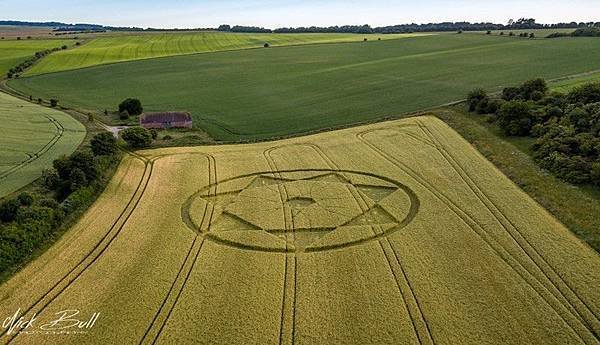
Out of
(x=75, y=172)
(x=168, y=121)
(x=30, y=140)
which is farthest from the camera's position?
(x=168, y=121)

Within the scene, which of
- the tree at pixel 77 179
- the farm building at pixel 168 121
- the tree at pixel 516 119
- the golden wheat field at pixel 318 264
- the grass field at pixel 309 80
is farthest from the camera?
the grass field at pixel 309 80

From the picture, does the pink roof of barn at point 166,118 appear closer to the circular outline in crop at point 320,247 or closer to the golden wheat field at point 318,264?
the golden wheat field at point 318,264

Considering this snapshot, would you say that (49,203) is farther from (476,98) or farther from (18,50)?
(18,50)

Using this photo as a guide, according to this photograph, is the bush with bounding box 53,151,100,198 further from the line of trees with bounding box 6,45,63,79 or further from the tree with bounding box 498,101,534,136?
the line of trees with bounding box 6,45,63,79

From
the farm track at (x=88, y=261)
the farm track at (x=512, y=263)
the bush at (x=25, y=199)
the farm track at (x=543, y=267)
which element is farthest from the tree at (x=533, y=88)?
the bush at (x=25, y=199)

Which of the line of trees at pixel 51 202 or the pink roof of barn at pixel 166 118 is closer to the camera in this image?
the line of trees at pixel 51 202

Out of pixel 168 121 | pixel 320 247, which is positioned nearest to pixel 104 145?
pixel 168 121
